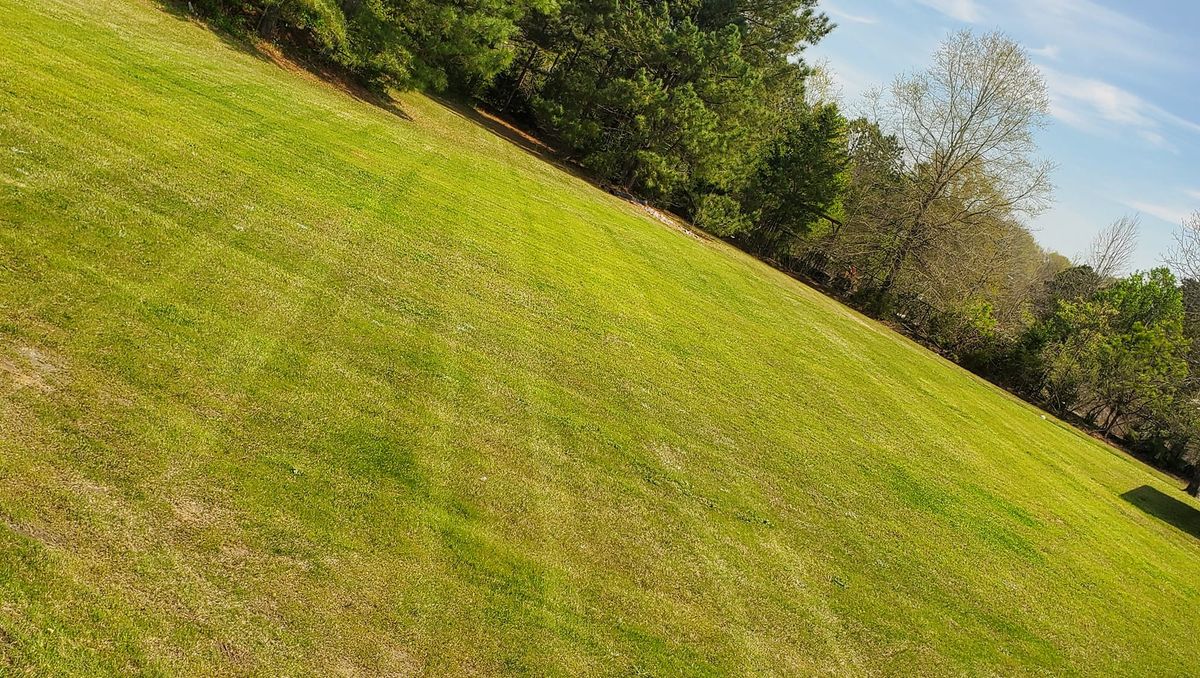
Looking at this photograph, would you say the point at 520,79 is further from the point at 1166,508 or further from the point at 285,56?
the point at 1166,508

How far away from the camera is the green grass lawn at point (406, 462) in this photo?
3.87m

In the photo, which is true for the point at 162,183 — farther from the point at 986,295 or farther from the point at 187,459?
the point at 986,295

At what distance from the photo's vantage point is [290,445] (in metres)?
5.09

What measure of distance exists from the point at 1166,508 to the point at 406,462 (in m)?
20.5

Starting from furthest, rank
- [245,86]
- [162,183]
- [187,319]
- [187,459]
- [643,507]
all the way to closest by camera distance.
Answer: [245,86]
[162,183]
[643,507]
[187,319]
[187,459]

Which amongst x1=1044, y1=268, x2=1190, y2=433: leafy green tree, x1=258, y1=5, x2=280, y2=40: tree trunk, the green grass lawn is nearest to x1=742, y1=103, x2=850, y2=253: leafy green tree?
x1=1044, y1=268, x2=1190, y2=433: leafy green tree

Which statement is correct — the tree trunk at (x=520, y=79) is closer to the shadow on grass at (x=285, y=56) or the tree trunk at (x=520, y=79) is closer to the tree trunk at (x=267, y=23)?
the shadow on grass at (x=285, y=56)

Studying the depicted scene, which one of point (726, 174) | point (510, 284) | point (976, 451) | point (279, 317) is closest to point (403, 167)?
point (510, 284)

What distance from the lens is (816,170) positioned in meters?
39.0

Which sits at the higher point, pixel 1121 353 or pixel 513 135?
pixel 1121 353

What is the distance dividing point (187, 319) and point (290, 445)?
186cm

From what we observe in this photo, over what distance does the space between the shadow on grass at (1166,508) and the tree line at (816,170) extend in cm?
673

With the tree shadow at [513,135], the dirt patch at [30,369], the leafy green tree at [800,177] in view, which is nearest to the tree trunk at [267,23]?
the tree shadow at [513,135]

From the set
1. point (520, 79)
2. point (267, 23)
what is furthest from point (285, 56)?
point (520, 79)
